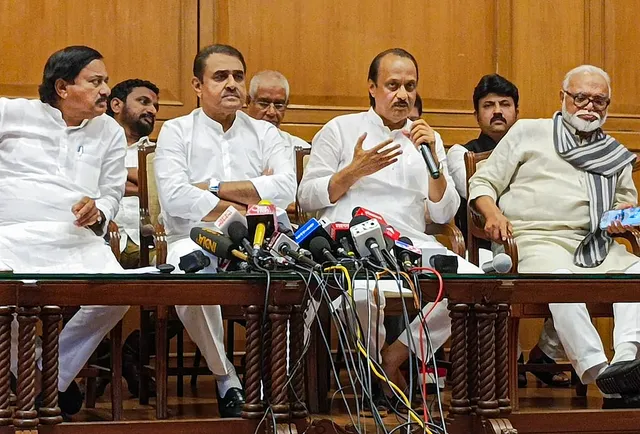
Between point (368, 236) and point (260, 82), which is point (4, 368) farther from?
point (260, 82)

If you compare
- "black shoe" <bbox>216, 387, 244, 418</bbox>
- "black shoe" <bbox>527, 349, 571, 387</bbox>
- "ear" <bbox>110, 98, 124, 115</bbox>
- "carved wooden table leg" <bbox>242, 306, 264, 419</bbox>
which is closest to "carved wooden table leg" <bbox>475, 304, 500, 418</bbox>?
"carved wooden table leg" <bbox>242, 306, 264, 419</bbox>

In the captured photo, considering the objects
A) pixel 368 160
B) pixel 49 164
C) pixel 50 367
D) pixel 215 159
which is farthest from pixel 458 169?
pixel 50 367

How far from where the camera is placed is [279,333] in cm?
249

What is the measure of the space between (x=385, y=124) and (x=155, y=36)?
157 cm

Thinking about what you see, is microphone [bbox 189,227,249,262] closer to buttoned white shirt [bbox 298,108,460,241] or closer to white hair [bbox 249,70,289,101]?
buttoned white shirt [bbox 298,108,460,241]

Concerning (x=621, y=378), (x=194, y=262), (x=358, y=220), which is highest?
(x=358, y=220)

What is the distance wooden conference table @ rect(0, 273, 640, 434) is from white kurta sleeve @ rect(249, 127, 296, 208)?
1.30 metres

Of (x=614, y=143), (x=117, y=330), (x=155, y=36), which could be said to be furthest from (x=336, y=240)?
(x=155, y=36)

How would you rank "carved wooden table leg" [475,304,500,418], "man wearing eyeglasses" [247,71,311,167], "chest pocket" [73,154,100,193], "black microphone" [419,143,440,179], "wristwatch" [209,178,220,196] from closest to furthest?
1. "carved wooden table leg" [475,304,500,418]
2. "black microphone" [419,143,440,179]
3. "chest pocket" [73,154,100,193]
4. "wristwatch" [209,178,220,196]
5. "man wearing eyeglasses" [247,71,311,167]

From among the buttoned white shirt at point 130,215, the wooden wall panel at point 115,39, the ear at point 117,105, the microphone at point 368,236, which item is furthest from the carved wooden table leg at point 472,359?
the wooden wall panel at point 115,39

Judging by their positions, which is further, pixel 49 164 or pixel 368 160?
pixel 368 160

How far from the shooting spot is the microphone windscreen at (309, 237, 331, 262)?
8.41 ft

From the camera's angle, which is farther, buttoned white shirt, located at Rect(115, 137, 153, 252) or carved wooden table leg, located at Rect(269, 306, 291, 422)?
buttoned white shirt, located at Rect(115, 137, 153, 252)

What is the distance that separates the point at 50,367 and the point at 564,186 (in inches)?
90.9
